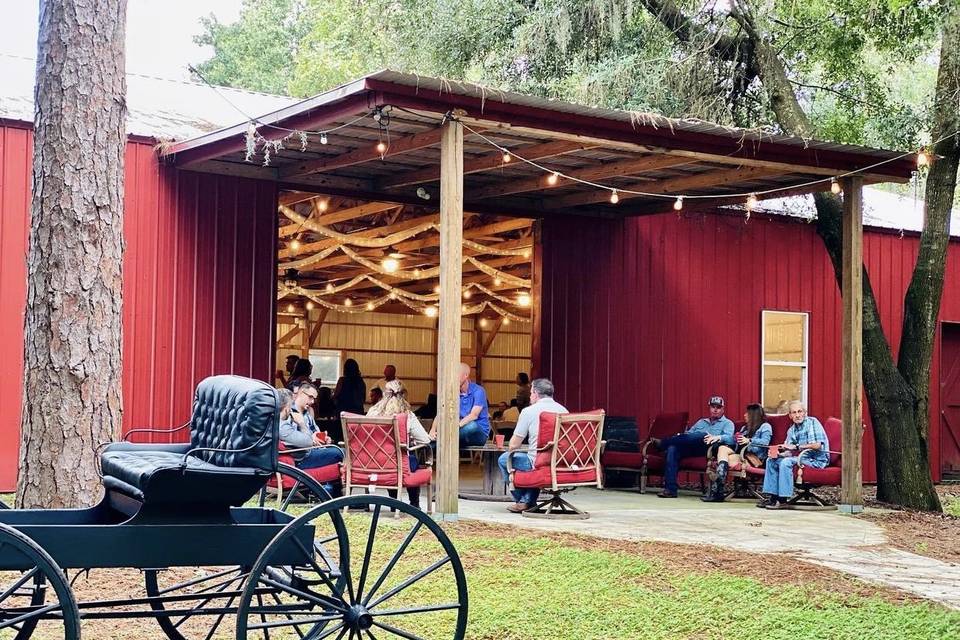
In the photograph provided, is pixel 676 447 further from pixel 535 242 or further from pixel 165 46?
pixel 165 46

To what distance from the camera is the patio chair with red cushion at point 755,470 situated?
43.7ft

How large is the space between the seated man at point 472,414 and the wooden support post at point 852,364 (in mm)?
3608

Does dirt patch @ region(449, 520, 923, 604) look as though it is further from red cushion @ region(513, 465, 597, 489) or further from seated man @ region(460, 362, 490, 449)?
seated man @ region(460, 362, 490, 449)

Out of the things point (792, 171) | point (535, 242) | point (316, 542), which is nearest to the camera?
point (316, 542)

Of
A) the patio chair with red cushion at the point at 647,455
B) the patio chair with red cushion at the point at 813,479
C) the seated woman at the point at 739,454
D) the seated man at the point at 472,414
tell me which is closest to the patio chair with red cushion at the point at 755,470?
the seated woman at the point at 739,454

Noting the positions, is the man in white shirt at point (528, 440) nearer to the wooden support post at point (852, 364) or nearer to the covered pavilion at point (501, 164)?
the covered pavilion at point (501, 164)

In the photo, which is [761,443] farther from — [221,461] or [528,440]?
[221,461]

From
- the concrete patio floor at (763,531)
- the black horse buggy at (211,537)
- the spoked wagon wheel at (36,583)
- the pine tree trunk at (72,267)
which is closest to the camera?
the spoked wagon wheel at (36,583)

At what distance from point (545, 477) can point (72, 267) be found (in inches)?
198

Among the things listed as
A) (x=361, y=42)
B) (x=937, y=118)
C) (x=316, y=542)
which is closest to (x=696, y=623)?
(x=316, y=542)

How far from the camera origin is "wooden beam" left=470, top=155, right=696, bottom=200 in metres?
12.1

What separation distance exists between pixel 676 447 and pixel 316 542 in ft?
30.5

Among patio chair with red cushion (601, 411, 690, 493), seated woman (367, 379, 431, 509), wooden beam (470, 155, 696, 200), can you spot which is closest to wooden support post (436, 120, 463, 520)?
seated woman (367, 379, 431, 509)

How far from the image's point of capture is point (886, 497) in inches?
525
